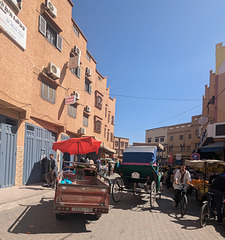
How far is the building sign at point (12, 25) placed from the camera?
8750 millimetres

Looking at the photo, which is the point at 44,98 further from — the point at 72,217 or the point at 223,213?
the point at 223,213

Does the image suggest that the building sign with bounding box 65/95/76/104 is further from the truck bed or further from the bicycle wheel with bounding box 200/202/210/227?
the bicycle wheel with bounding box 200/202/210/227

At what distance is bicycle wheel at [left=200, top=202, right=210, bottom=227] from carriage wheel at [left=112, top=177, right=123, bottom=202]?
12.3 feet

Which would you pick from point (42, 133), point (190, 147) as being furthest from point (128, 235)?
point (190, 147)

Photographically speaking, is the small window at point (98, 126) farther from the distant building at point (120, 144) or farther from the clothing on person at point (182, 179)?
the distant building at point (120, 144)

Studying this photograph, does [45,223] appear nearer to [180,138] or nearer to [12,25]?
[12,25]

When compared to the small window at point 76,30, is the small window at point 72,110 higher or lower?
lower

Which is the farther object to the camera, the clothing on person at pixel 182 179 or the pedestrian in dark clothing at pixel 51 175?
the pedestrian in dark clothing at pixel 51 175

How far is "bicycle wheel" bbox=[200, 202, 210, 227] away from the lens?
625cm

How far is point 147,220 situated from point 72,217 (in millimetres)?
2251

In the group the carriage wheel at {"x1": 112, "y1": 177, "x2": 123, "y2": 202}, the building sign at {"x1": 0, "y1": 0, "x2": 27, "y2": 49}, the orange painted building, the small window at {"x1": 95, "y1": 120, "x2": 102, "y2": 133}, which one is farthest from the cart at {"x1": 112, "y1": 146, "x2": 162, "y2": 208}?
the small window at {"x1": 95, "y1": 120, "x2": 102, "y2": 133}

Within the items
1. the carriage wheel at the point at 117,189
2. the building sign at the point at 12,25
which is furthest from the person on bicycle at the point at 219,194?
the building sign at the point at 12,25

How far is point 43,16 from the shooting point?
1366 centimetres

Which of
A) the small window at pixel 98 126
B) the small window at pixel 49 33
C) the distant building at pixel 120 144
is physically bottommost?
the distant building at pixel 120 144
